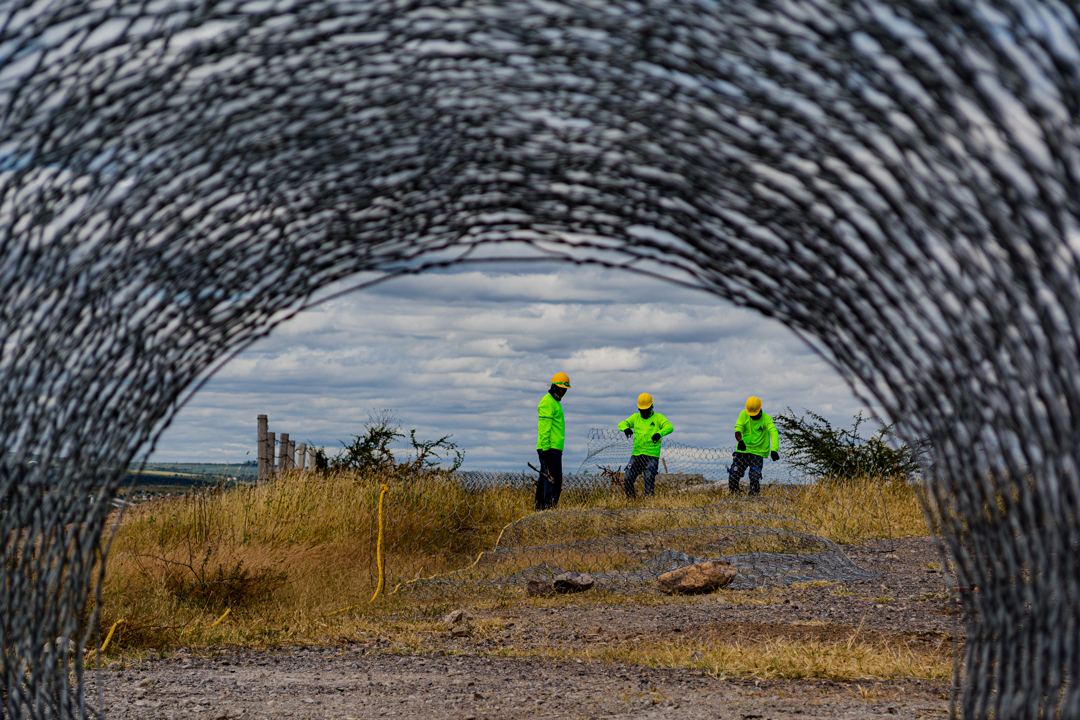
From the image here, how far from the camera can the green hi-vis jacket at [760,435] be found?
692 inches

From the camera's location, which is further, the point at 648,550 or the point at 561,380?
the point at 561,380

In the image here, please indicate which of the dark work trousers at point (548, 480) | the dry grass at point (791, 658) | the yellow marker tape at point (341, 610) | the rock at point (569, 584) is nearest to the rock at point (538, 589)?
the rock at point (569, 584)

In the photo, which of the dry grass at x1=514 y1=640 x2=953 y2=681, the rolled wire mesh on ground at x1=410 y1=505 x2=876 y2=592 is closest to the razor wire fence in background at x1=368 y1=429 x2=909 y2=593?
the rolled wire mesh on ground at x1=410 y1=505 x2=876 y2=592

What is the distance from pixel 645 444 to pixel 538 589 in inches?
321

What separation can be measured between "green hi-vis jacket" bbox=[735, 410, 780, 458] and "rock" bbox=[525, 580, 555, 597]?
29.4 ft

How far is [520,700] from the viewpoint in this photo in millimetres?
5539

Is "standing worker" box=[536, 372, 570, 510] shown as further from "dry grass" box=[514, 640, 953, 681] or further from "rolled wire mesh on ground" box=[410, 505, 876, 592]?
"dry grass" box=[514, 640, 953, 681]

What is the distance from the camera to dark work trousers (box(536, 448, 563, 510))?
51.4 feet

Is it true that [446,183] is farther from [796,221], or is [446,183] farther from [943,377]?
[943,377]

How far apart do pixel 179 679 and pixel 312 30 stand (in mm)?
5331

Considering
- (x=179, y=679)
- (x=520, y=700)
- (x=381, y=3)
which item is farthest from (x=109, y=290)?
(x=179, y=679)

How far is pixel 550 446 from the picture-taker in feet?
51.9

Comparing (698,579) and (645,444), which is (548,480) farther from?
(698,579)

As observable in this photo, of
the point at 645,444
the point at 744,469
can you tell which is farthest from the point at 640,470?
the point at 744,469
